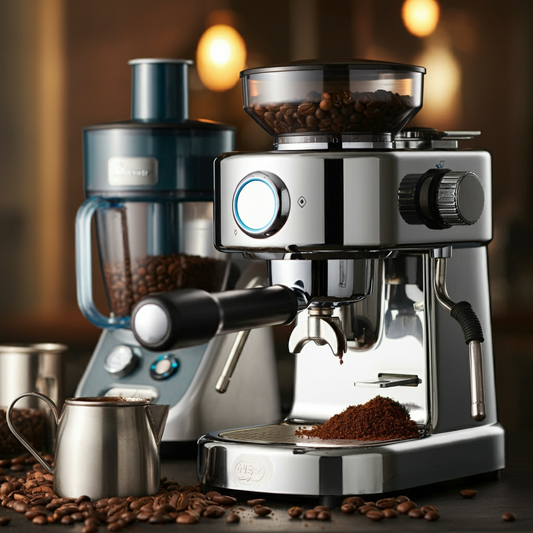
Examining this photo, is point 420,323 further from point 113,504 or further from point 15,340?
point 15,340

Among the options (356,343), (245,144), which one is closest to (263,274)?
(356,343)

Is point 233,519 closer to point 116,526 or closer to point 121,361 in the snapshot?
point 116,526

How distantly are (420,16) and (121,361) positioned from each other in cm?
206

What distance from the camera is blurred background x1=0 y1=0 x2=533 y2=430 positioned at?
2.95 metres

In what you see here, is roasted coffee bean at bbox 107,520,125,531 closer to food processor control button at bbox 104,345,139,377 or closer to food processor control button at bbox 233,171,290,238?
food processor control button at bbox 233,171,290,238

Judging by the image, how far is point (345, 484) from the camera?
2.93 feet

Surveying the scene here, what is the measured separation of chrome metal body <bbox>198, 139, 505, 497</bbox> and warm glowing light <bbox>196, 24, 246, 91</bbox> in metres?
2.06

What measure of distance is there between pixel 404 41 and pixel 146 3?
0.74 metres

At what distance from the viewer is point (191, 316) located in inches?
30.0

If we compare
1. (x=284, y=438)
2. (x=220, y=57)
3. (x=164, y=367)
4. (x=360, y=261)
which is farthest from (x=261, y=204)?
(x=220, y=57)

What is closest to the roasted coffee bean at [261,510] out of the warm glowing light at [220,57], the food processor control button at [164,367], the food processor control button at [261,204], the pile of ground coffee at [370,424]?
the pile of ground coffee at [370,424]

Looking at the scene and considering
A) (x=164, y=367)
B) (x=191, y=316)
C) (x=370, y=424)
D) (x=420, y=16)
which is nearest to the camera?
(x=191, y=316)

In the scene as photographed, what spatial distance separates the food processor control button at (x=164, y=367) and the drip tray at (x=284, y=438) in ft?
0.58

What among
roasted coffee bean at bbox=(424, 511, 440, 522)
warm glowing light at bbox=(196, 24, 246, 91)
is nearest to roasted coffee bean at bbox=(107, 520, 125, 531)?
roasted coffee bean at bbox=(424, 511, 440, 522)
